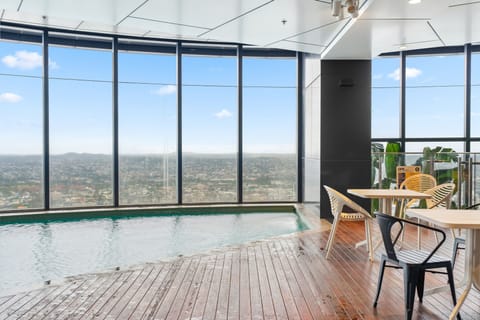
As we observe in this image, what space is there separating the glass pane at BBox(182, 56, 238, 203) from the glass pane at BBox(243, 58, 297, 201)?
0.33 metres

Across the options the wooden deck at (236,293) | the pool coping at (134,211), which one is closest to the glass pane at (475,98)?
the pool coping at (134,211)

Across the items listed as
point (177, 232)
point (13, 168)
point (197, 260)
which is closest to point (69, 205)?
point (13, 168)

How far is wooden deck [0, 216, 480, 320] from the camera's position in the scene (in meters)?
3.09

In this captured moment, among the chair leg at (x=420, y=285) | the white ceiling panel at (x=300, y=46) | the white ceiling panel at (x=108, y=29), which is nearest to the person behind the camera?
the chair leg at (x=420, y=285)

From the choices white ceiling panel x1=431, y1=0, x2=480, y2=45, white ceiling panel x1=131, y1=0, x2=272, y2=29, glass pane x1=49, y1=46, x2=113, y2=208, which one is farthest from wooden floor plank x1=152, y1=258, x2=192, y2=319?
glass pane x1=49, y1=46, x2=113, y2=208

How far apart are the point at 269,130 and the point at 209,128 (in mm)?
1408

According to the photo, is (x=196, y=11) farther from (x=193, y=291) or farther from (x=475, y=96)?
(x=475, y=96)

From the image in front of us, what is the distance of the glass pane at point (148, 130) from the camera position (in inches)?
352

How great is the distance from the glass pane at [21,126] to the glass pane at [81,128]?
0.28 metres

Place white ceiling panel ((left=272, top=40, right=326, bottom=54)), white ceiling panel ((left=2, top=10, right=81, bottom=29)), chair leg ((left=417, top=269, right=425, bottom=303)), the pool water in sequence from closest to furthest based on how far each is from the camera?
chair leg ((left=417, top=269, right=425, bottom=303)), the pool water, white ceiling panel ((left=272, top=40, right=326, bottom=54)), white ceiling panel ((left=2, top=10, right=81, bottom=29))

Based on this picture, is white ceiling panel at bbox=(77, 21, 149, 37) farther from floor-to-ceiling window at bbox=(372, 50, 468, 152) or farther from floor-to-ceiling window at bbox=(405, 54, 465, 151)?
floor-to-ceiling window at bbox=(405, 54, 465, 151)

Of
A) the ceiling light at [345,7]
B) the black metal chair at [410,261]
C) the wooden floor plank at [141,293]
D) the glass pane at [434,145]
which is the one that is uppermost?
the ceiling light at [345,7]

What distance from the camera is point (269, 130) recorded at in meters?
9.50

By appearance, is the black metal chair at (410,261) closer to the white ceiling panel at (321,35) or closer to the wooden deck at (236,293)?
the wooden deck at (236,293)
